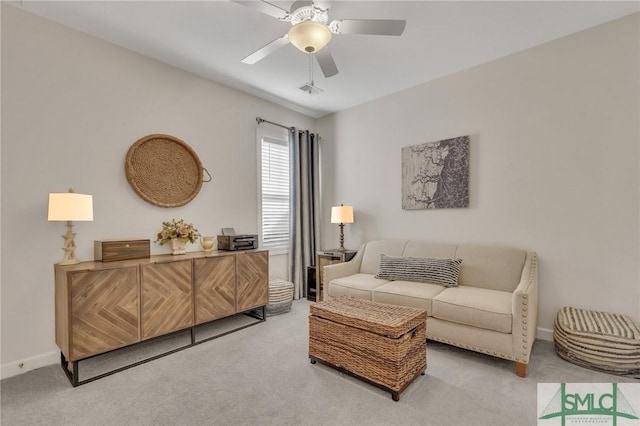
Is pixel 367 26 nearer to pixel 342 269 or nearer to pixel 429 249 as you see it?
pixel 429 249

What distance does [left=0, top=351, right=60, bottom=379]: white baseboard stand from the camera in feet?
7.41

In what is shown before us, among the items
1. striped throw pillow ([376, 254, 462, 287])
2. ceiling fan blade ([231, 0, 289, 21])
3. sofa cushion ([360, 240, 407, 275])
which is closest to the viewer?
ceiling fan blade ([231, 0, 289, 21])

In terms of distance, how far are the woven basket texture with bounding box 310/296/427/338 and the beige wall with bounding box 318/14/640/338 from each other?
62.6 inches

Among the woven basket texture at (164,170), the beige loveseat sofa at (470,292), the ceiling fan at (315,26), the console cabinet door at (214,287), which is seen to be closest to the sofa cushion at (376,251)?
the beige loveseat sofa at (470,292)

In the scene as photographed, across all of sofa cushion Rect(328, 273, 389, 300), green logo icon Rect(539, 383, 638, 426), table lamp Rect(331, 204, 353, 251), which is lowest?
green logo icon Rect(539, 383, 638, 426)

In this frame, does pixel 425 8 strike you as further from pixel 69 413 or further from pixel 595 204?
pixel 69 413

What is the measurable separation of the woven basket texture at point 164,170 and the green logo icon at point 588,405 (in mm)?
3503

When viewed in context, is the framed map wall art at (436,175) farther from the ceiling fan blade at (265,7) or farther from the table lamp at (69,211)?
the table lamp at (69,211)

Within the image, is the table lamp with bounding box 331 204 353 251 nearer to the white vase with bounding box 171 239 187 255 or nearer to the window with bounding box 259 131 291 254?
the window with bounding box 259 131 291 254

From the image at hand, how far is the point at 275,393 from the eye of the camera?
6.72ft

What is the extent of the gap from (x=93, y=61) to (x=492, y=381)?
4.22 metres

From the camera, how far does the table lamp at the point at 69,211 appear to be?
2262 millimetres

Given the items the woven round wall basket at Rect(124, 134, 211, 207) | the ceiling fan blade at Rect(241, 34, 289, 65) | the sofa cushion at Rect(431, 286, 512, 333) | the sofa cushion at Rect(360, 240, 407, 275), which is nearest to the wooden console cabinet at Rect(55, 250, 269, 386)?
the woven round wall basket at Rect(124, 134, 211, 207)

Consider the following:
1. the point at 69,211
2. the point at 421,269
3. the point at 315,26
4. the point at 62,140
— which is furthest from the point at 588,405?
the point at 62,140
